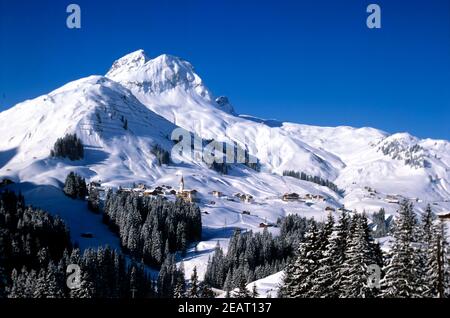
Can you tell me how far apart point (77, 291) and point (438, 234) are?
97.7 feet

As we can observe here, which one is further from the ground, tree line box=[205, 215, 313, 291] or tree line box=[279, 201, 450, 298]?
tree line box=[279, 201, 450, 298]

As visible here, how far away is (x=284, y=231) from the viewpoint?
14400cm

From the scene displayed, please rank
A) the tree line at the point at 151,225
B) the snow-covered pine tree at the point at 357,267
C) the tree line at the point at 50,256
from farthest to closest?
the tree line at the point at 151,225 → the tree line at the point at 50,256 → the snow-covered pine tree at the point at 357,267

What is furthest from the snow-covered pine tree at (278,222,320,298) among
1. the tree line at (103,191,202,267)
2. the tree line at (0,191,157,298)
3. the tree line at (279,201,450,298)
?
the tree line at (103,191,202,267)

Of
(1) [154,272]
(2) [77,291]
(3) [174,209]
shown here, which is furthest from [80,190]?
(2) [77,291]

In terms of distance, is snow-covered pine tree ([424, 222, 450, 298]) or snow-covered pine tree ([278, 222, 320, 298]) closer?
snow-covered pine tree ([424, 222, 450, 298])

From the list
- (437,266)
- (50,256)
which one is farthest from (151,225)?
(437,266)

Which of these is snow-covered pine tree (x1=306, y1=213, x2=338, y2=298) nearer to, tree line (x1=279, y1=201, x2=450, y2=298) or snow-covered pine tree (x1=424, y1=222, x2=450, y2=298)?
tree line (x1=279, y1=201, x2=450, y2=298)

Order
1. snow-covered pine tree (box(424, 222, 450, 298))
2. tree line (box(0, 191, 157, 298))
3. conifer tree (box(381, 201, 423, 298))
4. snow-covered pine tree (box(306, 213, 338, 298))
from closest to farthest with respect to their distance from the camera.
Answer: snow-covered pine tree (box(424, 222, 450, 298))
conifer tree (box(381, 201, 423, 298))
snow-covered pine tree (box(306, 213, 338, 298))
tree line (box(0, 191, 157, 298))

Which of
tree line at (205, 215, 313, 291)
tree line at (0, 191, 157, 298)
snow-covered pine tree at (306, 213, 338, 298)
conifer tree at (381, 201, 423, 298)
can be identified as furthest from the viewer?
tree line at (205, 215, 313, 291)

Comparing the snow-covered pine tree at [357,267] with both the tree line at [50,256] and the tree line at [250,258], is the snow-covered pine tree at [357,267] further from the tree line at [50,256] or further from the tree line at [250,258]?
the tree line at [250,258]

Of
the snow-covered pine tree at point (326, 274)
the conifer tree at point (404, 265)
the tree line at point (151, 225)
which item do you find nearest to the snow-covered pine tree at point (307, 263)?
the snow-covered pine tree at point (326, 274)

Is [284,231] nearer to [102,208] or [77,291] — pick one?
[102,208]

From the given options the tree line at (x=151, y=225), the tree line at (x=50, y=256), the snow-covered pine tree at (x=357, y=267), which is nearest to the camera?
the snow-covered pine tree at (x=357, y=267)
